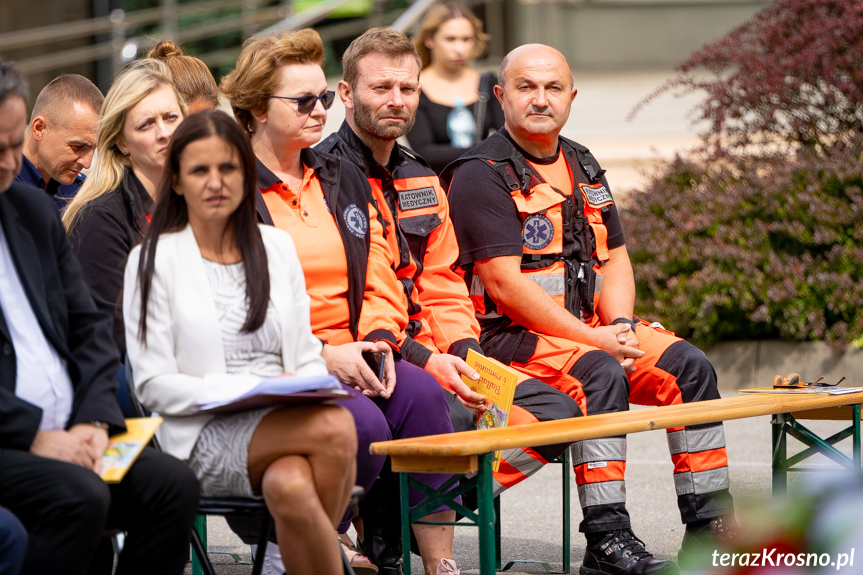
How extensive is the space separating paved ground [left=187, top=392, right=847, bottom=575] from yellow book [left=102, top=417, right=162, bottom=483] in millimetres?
1604

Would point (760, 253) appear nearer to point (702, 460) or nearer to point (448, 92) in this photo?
point (448, 92)

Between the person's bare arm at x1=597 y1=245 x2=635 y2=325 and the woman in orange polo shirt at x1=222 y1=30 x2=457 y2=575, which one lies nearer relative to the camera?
the woman in orange polo shirt at x1=222 y1=30 x2=457 y2=575

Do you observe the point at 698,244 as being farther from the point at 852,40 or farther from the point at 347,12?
the point at 347,12

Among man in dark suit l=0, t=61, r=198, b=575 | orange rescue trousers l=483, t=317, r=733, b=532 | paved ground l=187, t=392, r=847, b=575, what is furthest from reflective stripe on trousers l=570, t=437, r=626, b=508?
man in dark suit l=0, t=61, r=198, b=575

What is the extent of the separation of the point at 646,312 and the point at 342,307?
4482 millimetres

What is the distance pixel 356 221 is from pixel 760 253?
14.2ft

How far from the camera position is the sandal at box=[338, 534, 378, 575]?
3.55m

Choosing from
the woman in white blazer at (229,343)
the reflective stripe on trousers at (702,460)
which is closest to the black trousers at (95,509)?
the woman in white blazer at (229,343)

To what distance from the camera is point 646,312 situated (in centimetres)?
802

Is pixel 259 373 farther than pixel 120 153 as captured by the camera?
No

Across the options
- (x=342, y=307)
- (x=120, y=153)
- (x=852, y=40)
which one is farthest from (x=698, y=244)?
(x=120, y=153)

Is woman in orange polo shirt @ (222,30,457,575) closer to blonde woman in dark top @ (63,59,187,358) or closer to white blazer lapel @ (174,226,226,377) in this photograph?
blonde woman in dark top @ (63,59,187,358)

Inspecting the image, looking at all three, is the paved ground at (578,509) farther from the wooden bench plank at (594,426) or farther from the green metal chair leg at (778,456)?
the wooden bench plank at (594,426)

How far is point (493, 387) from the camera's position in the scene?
3.84 metres
